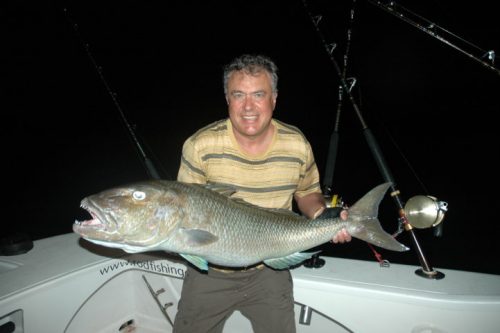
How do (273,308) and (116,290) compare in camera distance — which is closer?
(273,308)

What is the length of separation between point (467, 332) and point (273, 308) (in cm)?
144

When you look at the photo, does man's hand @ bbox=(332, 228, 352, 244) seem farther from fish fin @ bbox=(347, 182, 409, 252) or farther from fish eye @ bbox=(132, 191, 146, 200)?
fish eye @ bbox=(132, 191, 146, 200)

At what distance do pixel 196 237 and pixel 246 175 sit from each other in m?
0.76

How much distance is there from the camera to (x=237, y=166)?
279 cm

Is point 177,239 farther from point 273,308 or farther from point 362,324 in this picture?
point 362,324

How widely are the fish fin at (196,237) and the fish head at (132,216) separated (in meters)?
0.09

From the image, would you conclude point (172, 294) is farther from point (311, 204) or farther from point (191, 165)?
point (311, 204)

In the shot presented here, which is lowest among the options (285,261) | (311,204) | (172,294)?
(172,294)

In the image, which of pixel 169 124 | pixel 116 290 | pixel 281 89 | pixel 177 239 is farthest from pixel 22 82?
pixel 177 239

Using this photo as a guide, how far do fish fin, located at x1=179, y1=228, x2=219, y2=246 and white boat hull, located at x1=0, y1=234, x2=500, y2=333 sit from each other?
1101 mm

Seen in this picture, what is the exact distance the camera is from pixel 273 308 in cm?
272

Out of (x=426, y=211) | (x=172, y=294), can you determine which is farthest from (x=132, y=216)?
(x=426, y=211)

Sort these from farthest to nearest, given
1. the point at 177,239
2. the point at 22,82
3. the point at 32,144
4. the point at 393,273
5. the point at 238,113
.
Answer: the point at 22,82 < the point at 32,144 < the point at 393,273 < the point at 238,113 < the point at 177,239

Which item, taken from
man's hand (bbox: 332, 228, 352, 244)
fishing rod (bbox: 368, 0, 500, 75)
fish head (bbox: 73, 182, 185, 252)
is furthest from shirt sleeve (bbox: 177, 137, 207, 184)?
fishing rod (bbox: 368, 0, 500, 75)
